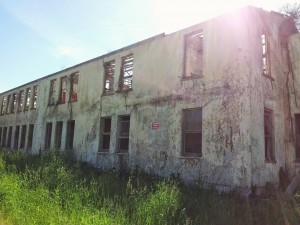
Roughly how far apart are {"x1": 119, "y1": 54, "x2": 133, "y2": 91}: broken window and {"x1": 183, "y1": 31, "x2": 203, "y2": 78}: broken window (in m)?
3.36

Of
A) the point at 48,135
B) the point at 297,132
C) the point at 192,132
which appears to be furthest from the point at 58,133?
the point at 297,132

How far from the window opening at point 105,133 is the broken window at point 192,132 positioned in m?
4.86

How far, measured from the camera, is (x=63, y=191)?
7.68 meters

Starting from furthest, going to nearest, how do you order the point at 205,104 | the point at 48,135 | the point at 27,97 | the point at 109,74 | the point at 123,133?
the point at 27,97 → the point at 48,135 → the point at 109,74 → the point at 123,133 → the point at 205,104

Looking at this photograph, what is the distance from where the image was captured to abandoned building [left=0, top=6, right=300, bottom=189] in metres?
9.85

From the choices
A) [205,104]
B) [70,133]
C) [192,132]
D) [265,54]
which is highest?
[265,54]

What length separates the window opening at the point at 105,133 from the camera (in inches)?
592

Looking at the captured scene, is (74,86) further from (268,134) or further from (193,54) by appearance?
(268,134)

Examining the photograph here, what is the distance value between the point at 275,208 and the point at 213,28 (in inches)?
255

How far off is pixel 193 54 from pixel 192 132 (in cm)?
336

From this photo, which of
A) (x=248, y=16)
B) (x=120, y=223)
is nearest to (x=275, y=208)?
(x=120, y=223)

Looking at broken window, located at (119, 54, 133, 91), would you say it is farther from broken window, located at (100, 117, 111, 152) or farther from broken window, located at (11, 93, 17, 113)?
broken window, located at (11, 93, 17, 113)

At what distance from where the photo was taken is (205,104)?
10.7m

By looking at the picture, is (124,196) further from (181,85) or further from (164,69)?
(164,69)
